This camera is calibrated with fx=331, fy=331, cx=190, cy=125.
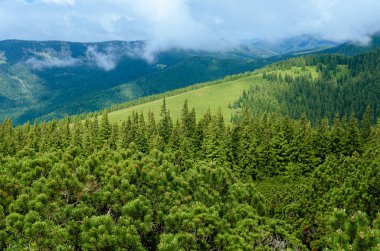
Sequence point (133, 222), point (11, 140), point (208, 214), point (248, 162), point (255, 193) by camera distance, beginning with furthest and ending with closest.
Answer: point (11, 140)
point (248, 162)
point (255, 193)
point (208, 214)
point (133, 222)

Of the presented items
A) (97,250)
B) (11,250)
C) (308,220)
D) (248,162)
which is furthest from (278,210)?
(248,162)

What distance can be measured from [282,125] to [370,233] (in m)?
79.6

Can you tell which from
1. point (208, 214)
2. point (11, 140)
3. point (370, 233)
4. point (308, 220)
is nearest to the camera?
point (370, 233)

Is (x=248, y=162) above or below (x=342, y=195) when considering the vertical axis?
below

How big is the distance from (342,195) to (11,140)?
9785cm

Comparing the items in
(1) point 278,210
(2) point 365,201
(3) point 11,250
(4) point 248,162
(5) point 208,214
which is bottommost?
(4) point 248,162

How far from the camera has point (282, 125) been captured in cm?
9044

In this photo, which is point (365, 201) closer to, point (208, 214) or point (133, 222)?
point (208, 214)

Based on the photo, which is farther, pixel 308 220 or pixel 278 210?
pixel 278 210

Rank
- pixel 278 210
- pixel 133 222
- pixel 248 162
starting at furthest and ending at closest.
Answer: pixel 248 162, pixel 278 210, pixel 133 222

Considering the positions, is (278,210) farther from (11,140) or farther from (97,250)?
(11,140)

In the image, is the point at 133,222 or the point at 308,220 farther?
the point at 308,220

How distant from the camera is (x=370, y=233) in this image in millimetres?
13047

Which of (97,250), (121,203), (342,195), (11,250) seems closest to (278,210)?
(342,195)
